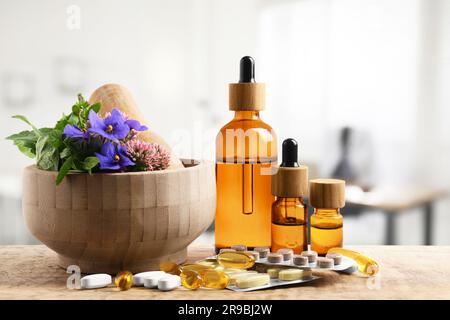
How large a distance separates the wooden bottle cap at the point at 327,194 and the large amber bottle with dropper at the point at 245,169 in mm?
68

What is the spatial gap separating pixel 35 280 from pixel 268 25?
10.6 ft

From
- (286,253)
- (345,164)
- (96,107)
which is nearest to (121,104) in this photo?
(96,107)

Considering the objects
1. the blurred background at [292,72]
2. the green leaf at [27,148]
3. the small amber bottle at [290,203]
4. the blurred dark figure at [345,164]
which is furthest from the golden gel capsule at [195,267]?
the blurred dark figure at [345,164]

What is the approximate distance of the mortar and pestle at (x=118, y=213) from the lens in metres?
0.69

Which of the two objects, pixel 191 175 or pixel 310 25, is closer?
pixel 191 175

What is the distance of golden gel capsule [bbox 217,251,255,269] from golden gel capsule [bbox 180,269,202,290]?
0.06 meters

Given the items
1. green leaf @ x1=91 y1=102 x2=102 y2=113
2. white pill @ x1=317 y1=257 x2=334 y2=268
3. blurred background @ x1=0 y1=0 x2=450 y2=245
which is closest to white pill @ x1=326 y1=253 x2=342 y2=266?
white pill @ x1=317 y1=257 x2=334 y2=268

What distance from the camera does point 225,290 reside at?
0.69 meters

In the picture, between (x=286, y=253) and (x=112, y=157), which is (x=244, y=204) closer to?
(x=286, y=253)

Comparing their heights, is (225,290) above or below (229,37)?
below

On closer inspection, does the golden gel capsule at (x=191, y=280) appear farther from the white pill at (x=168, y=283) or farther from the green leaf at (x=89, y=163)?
A: the green leaf at (x=89, y=163)
